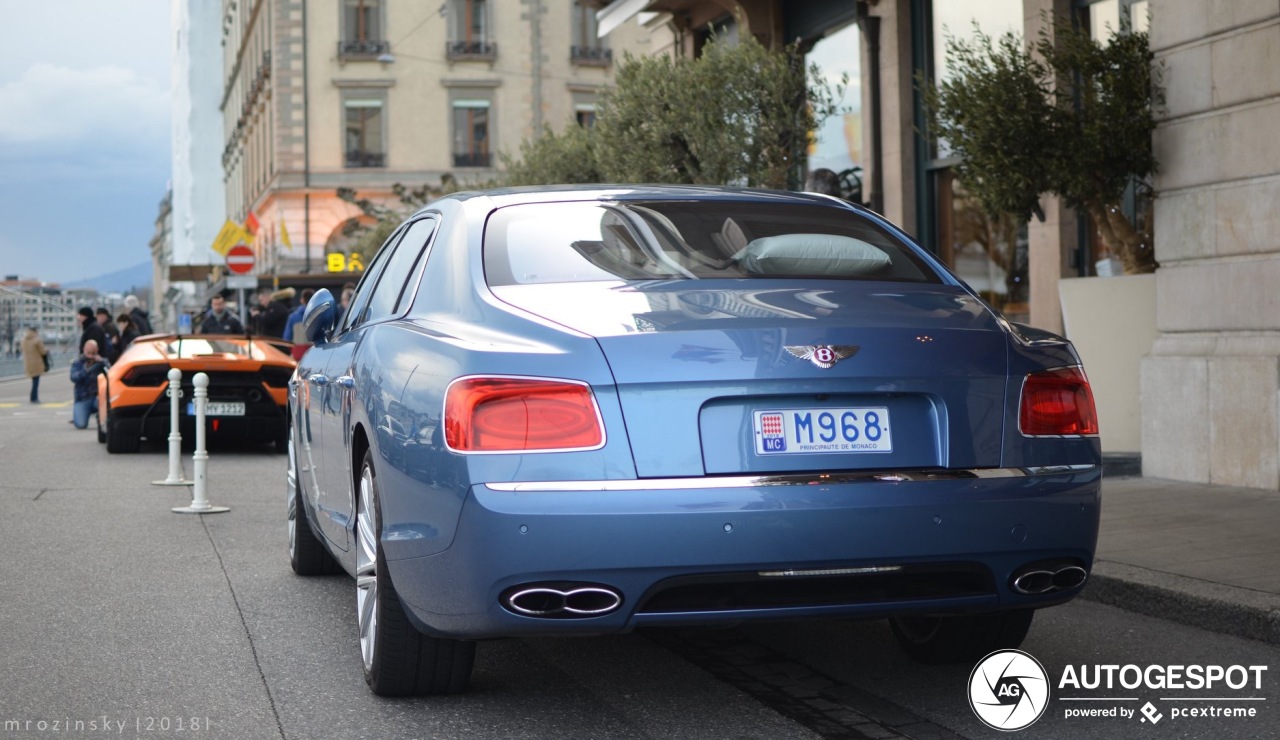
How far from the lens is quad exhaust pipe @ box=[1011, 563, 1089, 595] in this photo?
425 centimetres

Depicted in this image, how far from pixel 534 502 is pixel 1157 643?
2.76m

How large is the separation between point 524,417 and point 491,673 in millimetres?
1374

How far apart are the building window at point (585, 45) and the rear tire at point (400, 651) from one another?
175ft

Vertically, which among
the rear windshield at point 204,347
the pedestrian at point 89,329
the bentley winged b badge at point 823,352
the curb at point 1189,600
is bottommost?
the curb at point 1189,600

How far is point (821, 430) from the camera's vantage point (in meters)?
4.09

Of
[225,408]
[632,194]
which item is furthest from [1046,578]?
[225,408]

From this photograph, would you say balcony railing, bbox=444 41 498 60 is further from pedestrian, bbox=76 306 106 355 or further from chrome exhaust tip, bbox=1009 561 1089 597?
chrome exhaust tip, bbox=1009 561 1089 597

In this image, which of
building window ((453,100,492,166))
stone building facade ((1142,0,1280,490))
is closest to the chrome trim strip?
stone building facade ((1142,0,1280,490))

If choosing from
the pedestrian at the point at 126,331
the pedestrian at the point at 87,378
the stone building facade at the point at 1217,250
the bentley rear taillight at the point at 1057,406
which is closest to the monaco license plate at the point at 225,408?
the pedestrian at the point at 87,378

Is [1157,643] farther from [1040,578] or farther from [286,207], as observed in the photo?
[286,207]

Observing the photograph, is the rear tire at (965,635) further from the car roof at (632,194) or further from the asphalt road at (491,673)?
the car roof at (632,194)

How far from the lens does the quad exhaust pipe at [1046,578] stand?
4.25 meters

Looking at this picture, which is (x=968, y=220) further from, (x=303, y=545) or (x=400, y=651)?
(x=400, y=651)

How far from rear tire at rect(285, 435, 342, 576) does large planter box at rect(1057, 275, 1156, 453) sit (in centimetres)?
606
